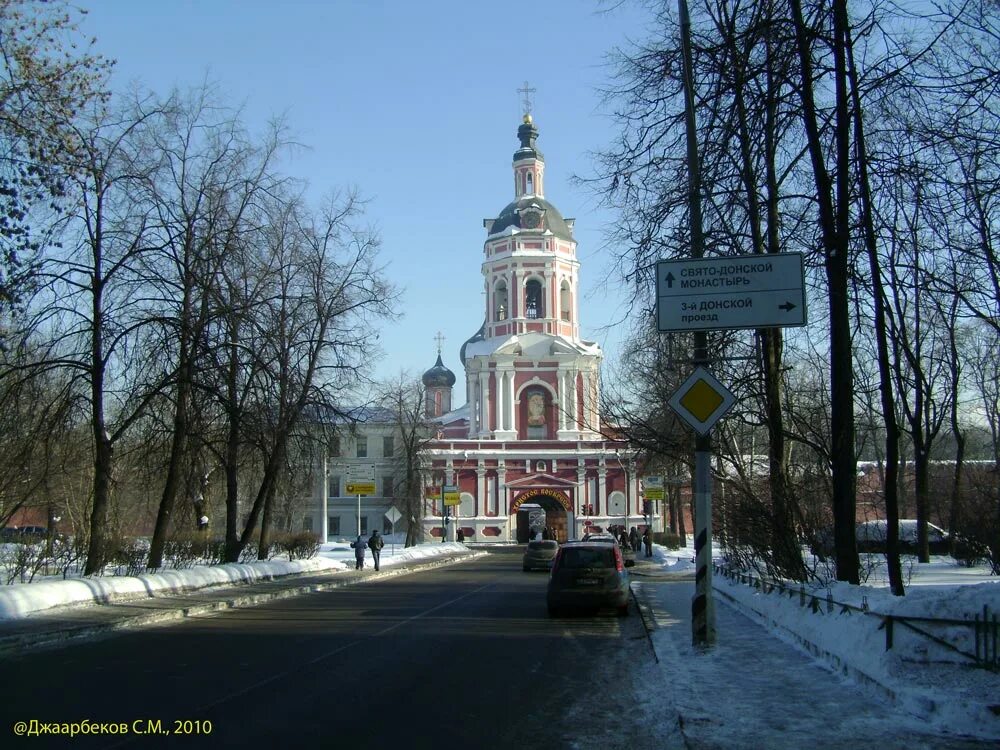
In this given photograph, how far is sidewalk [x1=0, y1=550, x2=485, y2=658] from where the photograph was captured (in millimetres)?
15281

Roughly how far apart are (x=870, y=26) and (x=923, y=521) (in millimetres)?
20945

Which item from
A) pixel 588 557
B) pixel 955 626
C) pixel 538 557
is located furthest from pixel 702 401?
pixel 538 557

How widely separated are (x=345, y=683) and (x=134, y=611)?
31.7ft

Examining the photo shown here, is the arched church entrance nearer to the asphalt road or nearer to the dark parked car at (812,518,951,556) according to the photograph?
the dark parked car at (812,518,951,556)

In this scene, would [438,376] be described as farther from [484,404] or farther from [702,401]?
[702,401]

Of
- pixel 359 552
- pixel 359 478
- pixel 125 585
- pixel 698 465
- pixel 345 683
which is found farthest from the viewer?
pixel 359 478

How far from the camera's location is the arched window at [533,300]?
276 feet

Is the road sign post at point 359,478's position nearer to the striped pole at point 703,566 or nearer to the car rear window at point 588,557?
the car rear window at point 588,557

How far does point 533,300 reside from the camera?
8488cm

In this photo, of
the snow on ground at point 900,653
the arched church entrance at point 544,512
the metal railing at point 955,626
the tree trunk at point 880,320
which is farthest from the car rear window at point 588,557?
the arched church entrance at point 544,512

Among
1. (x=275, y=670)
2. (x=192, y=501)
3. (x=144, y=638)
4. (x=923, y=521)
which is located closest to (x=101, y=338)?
(x=192, y=501)

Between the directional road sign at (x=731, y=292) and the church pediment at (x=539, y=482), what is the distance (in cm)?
6803

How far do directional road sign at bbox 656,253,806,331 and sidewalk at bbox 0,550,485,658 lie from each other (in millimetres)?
10229

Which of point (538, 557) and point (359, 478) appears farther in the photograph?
point (538, 557)
